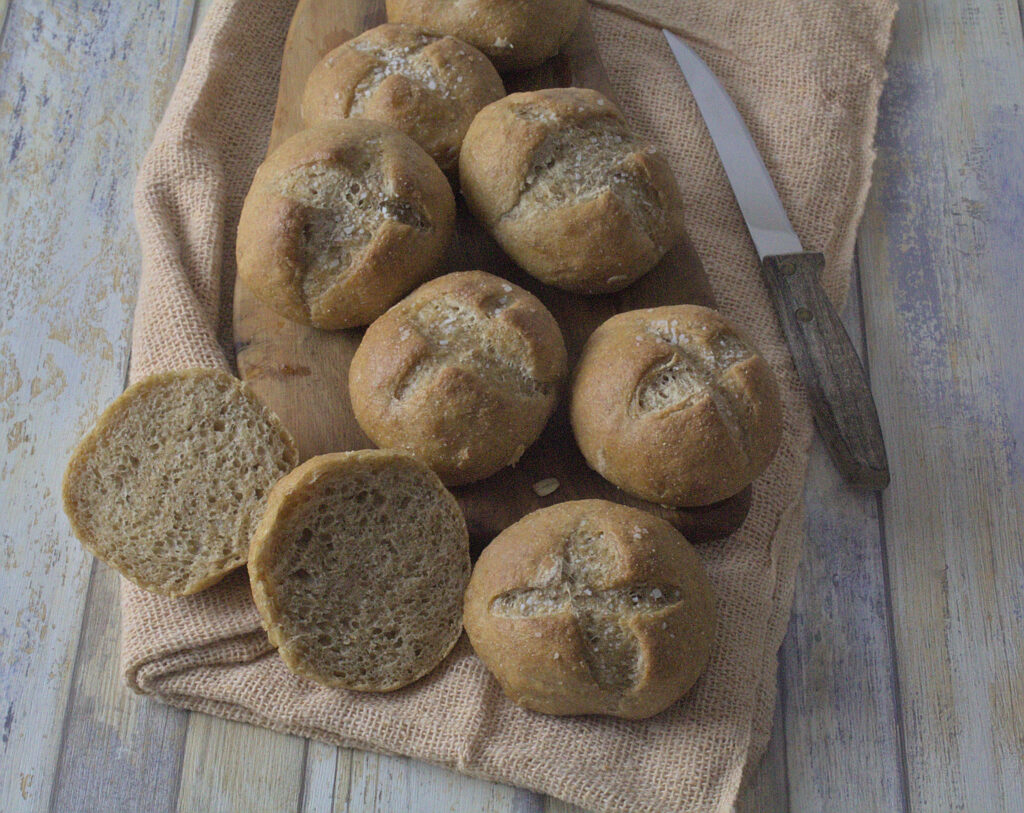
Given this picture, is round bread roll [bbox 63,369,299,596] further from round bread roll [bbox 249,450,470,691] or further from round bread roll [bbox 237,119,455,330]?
round bread roll [bbox 237,119,455,330]

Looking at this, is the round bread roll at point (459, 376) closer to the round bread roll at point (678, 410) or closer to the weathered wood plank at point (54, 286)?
the round bread roll at point (678, 410)

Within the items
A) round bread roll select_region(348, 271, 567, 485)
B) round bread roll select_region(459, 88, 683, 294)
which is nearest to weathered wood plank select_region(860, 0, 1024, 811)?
round bread roll select_region(459, 88, 683, 294)

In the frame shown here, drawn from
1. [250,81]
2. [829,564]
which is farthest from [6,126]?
[829,564]

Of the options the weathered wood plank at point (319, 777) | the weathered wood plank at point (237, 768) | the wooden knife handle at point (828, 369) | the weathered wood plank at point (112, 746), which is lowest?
the wooden knife handle at point (828, 369)

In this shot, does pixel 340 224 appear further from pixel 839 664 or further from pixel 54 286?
pixel 839 664

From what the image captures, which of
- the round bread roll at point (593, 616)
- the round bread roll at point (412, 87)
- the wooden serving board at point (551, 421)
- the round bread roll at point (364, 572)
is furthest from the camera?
the round bread roll at point (412, 87)

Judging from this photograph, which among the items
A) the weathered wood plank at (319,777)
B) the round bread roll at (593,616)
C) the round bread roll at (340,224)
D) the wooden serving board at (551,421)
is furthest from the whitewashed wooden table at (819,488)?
the round bread roll at (340,224)

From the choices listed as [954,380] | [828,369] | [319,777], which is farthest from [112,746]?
[954,380]

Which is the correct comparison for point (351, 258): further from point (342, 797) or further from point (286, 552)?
point (342, 797)
